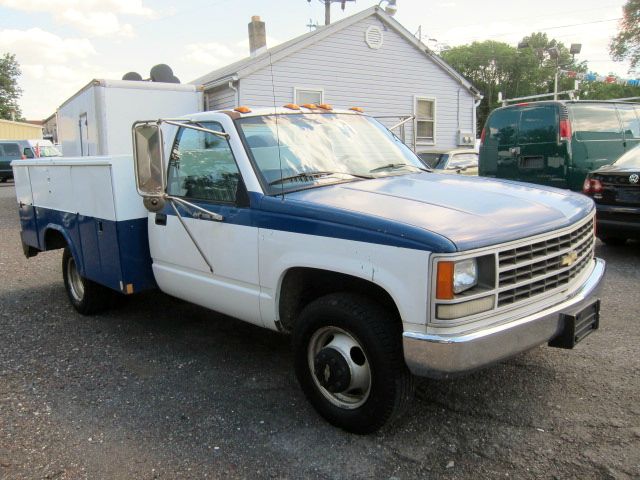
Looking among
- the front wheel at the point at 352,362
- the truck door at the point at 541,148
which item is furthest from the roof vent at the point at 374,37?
the front wheel at the point at 352,362

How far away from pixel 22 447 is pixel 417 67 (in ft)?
54.3

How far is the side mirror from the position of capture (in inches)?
137

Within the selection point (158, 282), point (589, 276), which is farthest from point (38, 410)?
point (589, 276)

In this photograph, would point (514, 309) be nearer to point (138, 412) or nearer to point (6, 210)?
point (138, 412)

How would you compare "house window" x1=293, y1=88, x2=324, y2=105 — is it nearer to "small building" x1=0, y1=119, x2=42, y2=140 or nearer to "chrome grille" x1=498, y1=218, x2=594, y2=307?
"chrome grille" x1=498, y1=218, x2=594, y2=307

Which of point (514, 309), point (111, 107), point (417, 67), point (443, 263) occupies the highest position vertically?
point (417, 67)

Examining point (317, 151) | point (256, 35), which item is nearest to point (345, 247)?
point (317, 151)

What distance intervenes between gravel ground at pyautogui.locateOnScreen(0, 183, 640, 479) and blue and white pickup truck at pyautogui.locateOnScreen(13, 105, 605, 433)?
32cm

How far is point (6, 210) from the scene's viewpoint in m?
15.2

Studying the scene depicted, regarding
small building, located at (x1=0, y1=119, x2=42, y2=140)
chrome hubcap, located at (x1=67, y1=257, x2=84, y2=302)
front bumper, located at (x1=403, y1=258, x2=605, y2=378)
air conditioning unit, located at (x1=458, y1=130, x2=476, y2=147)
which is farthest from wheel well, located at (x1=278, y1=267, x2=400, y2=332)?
small building, located at (x1=0, y1=119, x2=42, y2=140)

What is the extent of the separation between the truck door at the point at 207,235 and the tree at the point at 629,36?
4958 cm

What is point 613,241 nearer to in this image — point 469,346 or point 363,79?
point 469,346

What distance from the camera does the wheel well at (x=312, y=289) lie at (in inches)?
120

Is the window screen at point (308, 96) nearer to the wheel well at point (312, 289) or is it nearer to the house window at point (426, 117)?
the house window at point (426, 117)
